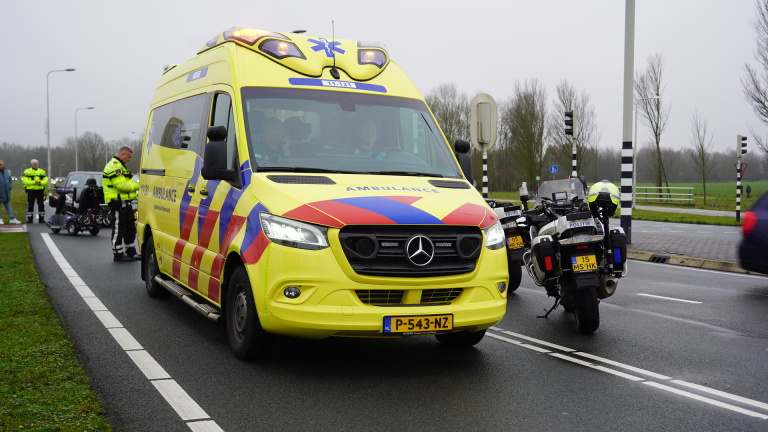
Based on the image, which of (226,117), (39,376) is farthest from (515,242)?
(39,376)

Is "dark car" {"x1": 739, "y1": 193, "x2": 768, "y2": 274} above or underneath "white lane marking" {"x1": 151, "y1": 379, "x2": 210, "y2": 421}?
above

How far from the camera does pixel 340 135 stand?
6.80 m

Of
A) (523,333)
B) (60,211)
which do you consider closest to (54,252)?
(60,211)

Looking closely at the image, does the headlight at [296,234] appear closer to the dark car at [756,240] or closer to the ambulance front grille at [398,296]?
the ambulance front grille at [398,296]

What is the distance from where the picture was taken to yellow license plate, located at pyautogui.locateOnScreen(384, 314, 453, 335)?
5604 mm

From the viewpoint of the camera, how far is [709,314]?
883 centimetres

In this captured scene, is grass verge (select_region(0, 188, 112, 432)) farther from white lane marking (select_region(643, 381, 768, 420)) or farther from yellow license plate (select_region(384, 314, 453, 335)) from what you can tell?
white lane marking (select_region(643, 381, 768, 420))

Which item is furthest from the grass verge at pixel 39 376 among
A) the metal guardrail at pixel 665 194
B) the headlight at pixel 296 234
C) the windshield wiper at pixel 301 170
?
the metal guardrail at pixel 665 194

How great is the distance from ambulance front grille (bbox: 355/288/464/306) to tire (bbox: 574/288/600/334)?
2.07 meters

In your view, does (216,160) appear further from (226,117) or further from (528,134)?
(528,134)

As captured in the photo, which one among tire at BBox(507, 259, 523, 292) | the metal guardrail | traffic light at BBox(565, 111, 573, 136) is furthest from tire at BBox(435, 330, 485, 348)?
the metal guardrail

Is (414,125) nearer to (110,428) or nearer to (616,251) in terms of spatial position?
(616,251)

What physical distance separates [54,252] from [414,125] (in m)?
10.5

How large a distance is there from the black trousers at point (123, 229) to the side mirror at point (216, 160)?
792 centimetres
